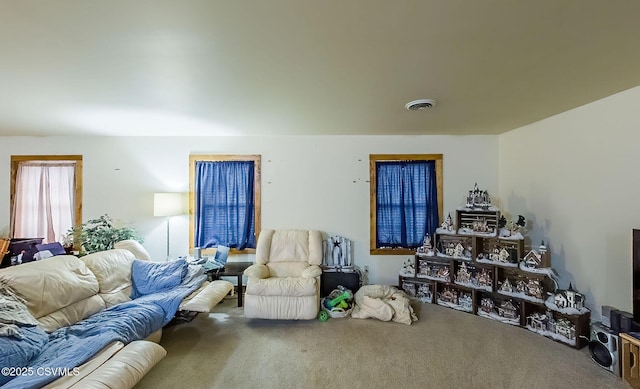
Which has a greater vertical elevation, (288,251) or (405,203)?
(405,203)

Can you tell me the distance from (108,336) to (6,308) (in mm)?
665

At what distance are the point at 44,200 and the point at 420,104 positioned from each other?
5.38 metres

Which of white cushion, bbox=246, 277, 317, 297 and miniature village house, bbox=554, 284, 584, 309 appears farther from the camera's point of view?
white cushion, bbox=246, 277, 317, 297

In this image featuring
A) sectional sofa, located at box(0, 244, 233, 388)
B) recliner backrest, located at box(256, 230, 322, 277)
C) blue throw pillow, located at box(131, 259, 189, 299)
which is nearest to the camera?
sectional sofa, located at box(0, 244, 233, 388)

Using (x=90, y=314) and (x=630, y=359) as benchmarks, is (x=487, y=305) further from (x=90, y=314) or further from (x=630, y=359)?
(x=90, y=314)

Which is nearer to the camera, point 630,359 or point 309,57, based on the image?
point 309,57

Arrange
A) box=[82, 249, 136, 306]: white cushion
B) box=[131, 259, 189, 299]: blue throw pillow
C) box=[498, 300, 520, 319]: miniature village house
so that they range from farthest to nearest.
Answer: box=[498, 300, 520, 319]: miniature village house
box=[131, 259, 189, 299]: blue throw pillow
box=[82, 249, 136, 306]: white cushion

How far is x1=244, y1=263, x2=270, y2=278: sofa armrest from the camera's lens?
2.95m

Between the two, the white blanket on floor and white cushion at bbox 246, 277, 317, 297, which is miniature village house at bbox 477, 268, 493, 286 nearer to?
the white blanket on floor

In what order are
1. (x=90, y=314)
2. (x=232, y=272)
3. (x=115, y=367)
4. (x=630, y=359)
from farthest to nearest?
(x=232, y=272)
(x=90, y=314)
(x=630, y=359)
(x=115, y=367)

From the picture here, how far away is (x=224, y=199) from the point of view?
3.85 metres

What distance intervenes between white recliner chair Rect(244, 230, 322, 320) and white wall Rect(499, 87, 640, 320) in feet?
9.20

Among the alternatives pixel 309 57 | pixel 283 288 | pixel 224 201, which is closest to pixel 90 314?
pixel 283 288

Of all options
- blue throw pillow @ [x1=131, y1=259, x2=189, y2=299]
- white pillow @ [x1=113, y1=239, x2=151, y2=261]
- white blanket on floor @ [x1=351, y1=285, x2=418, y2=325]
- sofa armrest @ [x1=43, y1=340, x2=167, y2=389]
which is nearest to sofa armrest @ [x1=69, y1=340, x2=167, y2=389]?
sofa armrest @ [x1=43, y1=340, x2=167, y2=389]
